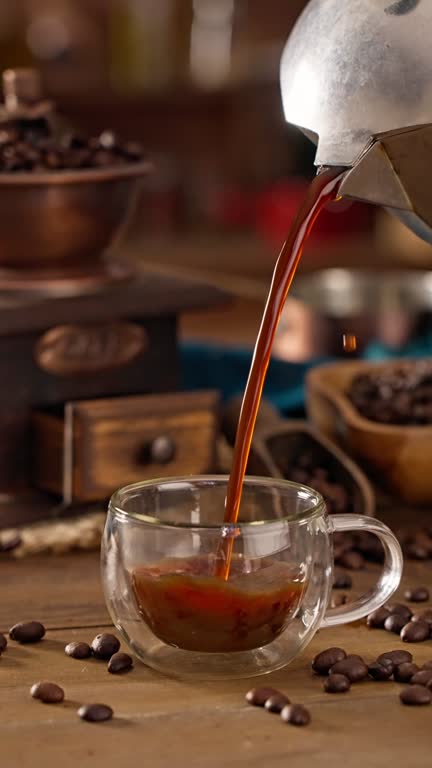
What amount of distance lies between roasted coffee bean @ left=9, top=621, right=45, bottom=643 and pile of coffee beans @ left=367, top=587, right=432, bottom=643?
0.90 ft

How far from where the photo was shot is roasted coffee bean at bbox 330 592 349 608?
1147mm

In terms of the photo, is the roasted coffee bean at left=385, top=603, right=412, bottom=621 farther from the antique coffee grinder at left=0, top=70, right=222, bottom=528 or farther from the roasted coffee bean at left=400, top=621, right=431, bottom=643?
the antique coffee grinder at left=0, top=70, right=222, bottom=528

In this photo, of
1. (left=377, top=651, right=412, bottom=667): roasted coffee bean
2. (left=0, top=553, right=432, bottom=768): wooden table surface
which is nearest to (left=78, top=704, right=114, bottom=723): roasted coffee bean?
(left=0, top=553, right=432, bottom=768): wooden table surface

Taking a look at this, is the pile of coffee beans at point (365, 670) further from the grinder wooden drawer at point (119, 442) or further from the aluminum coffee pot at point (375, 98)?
the grinder wooden drawer at point (119, 442)

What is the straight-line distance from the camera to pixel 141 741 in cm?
88

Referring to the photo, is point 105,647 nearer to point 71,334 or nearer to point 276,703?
point 276,703

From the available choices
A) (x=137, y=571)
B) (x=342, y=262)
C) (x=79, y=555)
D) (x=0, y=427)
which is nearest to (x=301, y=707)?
(x=137, y=571)

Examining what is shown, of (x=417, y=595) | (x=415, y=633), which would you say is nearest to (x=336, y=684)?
(x=415, y=633)

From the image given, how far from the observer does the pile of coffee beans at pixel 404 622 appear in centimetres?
107

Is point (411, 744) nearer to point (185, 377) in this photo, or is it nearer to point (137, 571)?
point (137, 571)

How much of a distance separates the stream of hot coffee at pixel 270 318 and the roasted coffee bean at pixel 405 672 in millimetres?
170

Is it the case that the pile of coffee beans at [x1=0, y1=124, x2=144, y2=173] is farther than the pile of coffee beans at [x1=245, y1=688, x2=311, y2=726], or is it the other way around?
the pile of coffee beans at [x1=0, y1=124, x2=144, y2=173]

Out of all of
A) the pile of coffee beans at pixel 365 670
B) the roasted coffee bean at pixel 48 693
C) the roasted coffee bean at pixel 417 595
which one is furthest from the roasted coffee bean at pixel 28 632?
the roasted coffee bean at pixel 417 595

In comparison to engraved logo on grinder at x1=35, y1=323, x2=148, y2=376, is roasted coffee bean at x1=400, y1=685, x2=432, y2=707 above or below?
below
